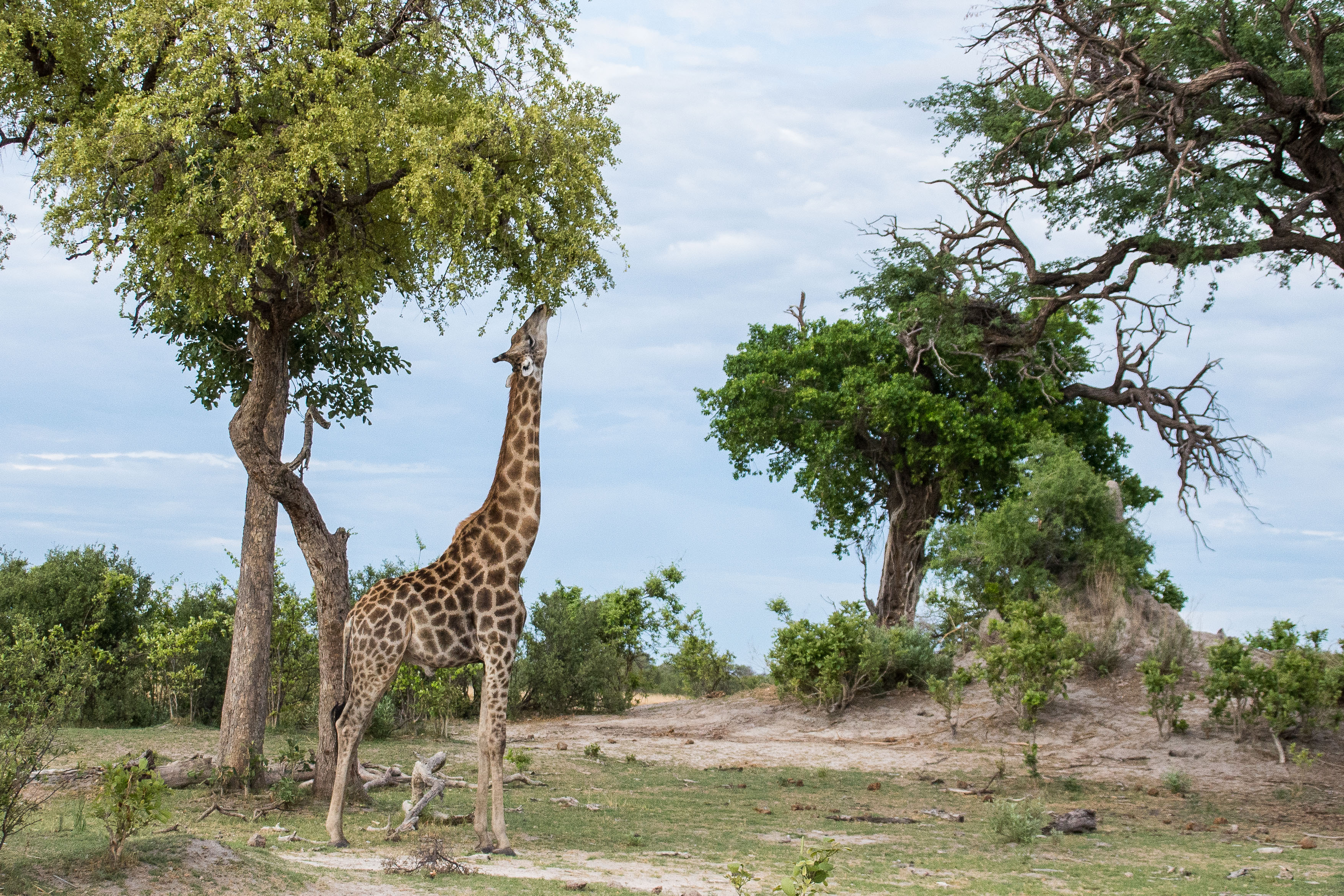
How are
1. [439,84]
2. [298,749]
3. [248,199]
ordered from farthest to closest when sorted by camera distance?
[439,84] < [298,749] < [248,199]

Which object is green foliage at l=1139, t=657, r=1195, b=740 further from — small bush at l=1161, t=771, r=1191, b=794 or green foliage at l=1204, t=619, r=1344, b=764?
small bush at l=1161, t=771, r=1191, b=794

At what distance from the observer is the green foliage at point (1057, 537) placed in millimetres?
20297

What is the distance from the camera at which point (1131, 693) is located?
58.3ft

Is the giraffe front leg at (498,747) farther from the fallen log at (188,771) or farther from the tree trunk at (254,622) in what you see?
the fallen log at (188,771)

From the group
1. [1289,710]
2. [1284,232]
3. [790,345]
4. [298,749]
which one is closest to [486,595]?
[298,749]

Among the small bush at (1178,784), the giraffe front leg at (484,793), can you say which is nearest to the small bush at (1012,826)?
the small bush at (1178,784)

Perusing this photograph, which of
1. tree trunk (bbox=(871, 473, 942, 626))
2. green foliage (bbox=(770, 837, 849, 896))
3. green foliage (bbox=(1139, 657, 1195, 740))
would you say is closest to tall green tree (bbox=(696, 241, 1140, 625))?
tree trunk (bbox=(871, 473, 942, 626))

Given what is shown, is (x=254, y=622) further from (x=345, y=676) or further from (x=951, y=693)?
(x=951, y=693)

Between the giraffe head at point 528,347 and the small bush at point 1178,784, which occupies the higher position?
the giraffe head at point 528,347

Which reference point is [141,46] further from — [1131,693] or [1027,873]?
[1131,693]

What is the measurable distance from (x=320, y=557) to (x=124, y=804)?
5.25 meters

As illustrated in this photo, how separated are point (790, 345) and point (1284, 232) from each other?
466 inches

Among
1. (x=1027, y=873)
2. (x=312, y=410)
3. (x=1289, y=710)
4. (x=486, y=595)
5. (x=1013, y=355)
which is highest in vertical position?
(x=1013, y=355)

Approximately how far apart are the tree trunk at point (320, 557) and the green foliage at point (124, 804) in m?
4.63
